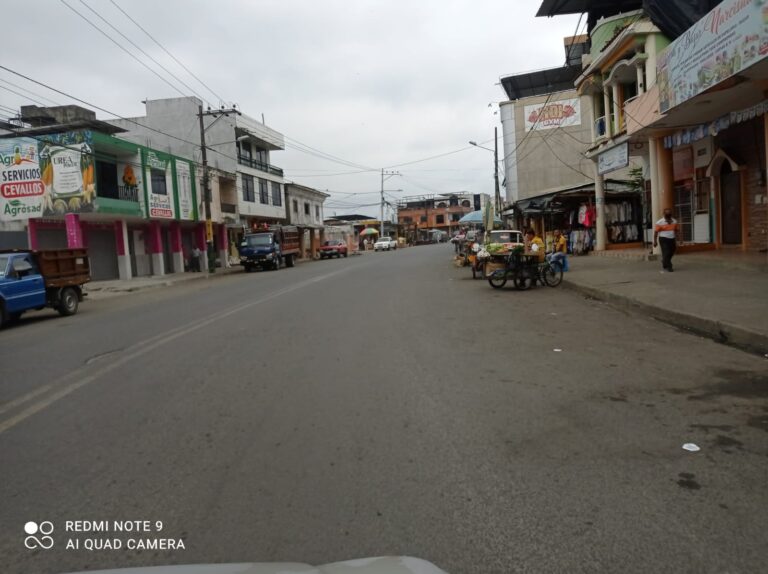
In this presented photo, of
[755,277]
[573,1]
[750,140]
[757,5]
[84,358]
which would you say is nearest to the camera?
[84,358]

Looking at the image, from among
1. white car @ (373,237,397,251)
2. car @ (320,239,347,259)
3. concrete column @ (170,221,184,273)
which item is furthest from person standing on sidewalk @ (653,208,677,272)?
white car @ (373,237,397,251)

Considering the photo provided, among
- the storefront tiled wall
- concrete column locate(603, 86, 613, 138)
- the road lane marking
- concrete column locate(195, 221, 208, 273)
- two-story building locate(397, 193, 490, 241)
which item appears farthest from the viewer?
two-story building locate(397, 193, 490, 241)

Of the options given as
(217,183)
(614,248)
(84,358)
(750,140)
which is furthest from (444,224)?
(84,358)

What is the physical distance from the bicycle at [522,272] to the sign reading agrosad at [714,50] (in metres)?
5.01

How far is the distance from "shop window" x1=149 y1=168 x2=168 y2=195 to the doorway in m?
26.3

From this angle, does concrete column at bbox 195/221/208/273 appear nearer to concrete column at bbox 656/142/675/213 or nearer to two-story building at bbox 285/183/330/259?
two-story building at bbox 285/183/330/259

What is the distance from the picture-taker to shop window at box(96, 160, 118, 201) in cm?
2808

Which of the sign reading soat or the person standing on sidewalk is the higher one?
the sign reading soat

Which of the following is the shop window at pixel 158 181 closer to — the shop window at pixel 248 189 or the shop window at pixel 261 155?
the shop window at pixel 248 189

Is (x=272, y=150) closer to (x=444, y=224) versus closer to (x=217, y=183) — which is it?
(x=217, y=183)

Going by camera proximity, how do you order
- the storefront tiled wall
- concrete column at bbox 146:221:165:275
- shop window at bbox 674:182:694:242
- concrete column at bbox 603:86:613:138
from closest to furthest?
the storefront tiled wall → shop window at bbox 674:182:694:242 → concrete column at bbox 603:86:613:138 → concrete column at bbox 146:221:165:275

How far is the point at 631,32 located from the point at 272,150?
39.0 meters

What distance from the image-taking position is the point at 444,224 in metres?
125

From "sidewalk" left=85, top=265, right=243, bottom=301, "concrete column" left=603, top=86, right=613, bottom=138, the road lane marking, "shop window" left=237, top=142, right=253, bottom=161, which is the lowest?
the road lane marking
